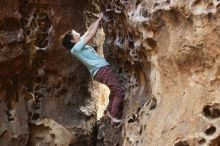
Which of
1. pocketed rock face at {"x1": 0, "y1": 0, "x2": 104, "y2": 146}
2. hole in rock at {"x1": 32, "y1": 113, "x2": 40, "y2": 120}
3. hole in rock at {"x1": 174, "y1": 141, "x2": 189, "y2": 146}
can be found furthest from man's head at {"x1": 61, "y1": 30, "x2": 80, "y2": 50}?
hole in rock at {"x1": 174, "y1": 141, "x2": 189, "y2": 146}

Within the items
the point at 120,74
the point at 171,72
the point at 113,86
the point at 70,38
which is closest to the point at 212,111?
the point at 171,72

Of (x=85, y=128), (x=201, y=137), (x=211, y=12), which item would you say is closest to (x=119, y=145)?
(x=85, y=128)

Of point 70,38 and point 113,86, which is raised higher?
point 70,38

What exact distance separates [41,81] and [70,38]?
2.38 ft

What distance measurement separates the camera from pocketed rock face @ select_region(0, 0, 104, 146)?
4641 mm

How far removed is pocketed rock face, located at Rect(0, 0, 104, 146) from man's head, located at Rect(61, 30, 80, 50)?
30 cm

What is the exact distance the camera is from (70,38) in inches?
171

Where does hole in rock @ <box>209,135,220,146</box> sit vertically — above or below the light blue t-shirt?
below

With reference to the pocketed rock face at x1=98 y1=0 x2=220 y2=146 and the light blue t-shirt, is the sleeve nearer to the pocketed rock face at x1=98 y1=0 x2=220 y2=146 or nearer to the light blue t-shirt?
the light blue t-shirt

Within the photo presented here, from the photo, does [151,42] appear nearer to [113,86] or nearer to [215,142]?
[113,86]

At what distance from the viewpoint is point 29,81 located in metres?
4.82

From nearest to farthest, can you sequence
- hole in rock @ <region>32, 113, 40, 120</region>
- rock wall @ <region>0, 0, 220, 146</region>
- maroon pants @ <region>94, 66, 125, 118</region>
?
rock wall @ <region>0, 0, 220, 146</region>, maroon pants @ <region>94, 66, 125, 118</region>, hole in rock @ <region>32, 113, 40, 120</region>

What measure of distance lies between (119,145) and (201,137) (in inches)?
51.6

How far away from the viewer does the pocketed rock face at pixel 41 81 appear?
464 cm
